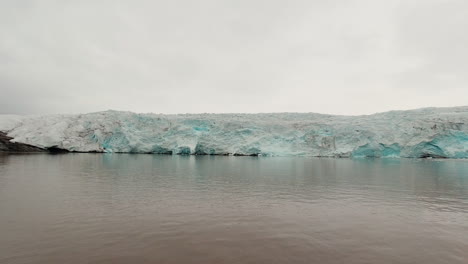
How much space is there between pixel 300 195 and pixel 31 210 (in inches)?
372

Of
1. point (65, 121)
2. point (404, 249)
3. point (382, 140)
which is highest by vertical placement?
point (65, 121)

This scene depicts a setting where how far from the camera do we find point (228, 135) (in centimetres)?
4978

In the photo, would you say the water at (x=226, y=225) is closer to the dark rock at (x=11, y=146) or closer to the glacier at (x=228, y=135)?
the glacier at (x=228, y=135)

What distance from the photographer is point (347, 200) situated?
11.1 m

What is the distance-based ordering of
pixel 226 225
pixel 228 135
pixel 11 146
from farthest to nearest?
pixel 228 135, pixel 11 146, pixel 226 225

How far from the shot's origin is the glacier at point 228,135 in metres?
45.7

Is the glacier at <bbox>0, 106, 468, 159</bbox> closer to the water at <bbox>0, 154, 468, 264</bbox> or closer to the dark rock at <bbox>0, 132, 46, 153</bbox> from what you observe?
the dark rock at <bbox>0, 132, 46, 153</bbox>

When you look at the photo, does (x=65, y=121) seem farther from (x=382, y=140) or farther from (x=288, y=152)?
(x=382, y=140)

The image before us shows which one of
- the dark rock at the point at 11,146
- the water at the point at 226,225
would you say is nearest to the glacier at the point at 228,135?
the dark rock at the point at 11,146

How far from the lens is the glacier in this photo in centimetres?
4566

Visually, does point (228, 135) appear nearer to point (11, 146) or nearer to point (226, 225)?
point (11, 146)

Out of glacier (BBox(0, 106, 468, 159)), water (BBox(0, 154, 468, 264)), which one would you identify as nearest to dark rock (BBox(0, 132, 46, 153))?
glacier (BBox(0, 106, 468, 159))

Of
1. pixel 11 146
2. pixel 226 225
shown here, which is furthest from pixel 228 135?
pixel 226 225

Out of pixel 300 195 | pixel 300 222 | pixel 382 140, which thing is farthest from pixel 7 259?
pixel 382 140
